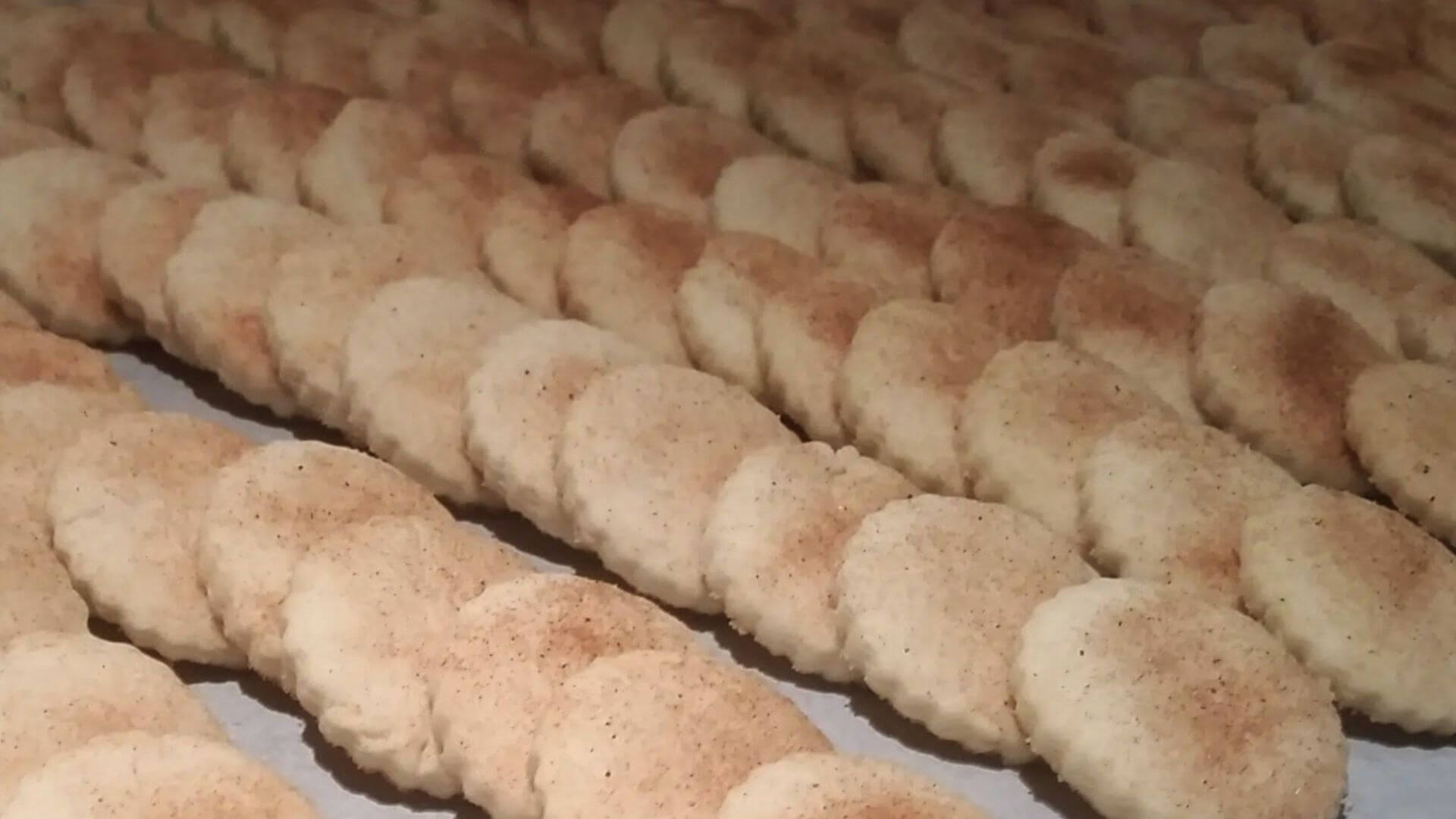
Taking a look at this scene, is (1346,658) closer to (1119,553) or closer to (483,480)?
(1119,553)

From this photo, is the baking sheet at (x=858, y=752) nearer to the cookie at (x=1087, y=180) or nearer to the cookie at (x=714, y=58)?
the cookie at (x=1087, y=180)

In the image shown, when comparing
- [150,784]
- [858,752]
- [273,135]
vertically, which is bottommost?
[858,752]

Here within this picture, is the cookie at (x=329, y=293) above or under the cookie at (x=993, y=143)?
under

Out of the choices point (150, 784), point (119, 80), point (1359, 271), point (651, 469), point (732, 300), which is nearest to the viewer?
point (150, 784)

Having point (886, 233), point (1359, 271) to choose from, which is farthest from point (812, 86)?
point (1359, 271)

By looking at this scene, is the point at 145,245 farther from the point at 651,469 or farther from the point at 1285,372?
the point at 1285,372

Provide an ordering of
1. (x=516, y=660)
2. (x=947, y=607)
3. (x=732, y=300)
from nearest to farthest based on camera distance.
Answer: (x=516, y=660), (x=947, y=607), (x=732, y=300)

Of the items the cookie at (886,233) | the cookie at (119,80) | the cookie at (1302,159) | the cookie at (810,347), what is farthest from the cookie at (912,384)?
the cookie at (119,80)

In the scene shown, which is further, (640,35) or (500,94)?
(640,35)

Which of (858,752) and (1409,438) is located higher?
(1409,438)
